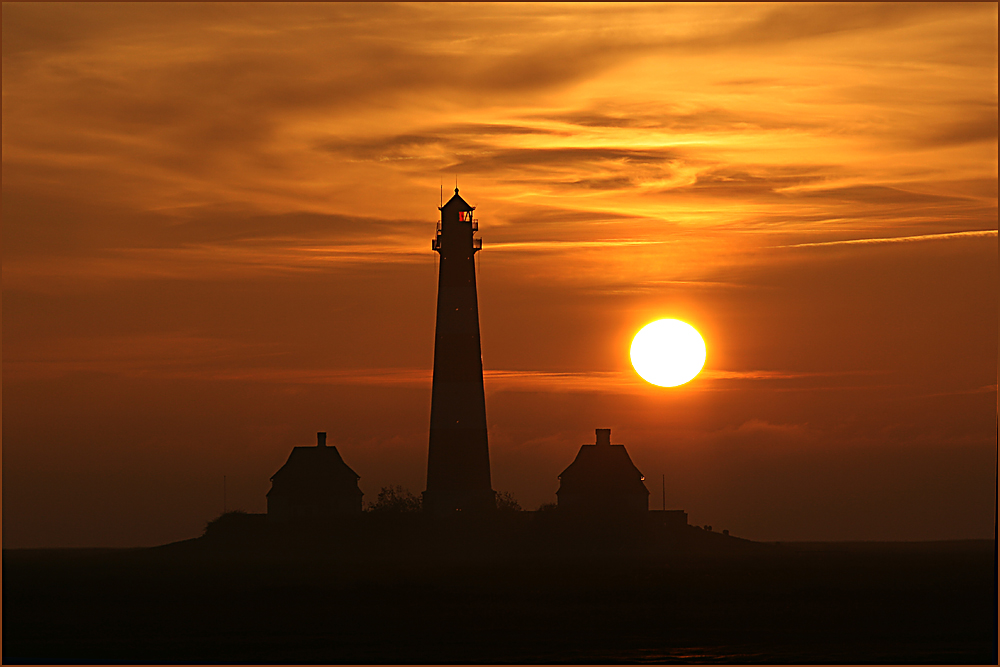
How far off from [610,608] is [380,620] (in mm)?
8135

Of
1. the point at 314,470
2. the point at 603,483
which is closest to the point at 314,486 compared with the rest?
the point at 314,470

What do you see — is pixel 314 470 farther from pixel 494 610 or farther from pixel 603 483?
pixel 494 610

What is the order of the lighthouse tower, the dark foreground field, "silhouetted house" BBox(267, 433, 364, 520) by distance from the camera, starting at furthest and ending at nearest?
"silhouetted house" BBox(267, 433, 364, 520) → the lighthouse tower → the dark foreground field

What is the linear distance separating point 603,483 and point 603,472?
62 cm

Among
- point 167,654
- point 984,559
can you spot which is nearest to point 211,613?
point 167,654

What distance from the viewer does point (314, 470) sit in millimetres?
84625

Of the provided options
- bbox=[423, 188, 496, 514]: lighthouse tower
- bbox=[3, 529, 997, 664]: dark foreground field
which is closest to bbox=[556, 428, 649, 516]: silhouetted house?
bbox=[3, 529, 997, 664]: dark foreground field

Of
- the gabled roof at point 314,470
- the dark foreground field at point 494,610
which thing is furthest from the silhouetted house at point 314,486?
the dark foreground field at point 494,610

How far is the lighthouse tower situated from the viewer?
70.3m

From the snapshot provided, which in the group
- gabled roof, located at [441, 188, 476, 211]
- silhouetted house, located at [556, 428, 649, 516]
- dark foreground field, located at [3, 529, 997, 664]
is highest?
gabled roof, located at [441, 188, 476, 211]

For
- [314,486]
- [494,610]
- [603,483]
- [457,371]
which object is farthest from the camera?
[314,486]

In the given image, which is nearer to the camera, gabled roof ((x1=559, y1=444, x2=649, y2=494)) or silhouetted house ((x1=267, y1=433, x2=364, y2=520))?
gabled roof ((x1=559, y1=444, x2=649, y2=494))

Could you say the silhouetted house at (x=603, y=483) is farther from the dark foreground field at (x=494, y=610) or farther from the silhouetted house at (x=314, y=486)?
the silhouetted house at (x=314, y=486)

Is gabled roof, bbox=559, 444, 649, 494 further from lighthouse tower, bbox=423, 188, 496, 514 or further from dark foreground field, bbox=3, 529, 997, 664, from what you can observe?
lighthouse tower, bbox=423, 188, 496, 514
